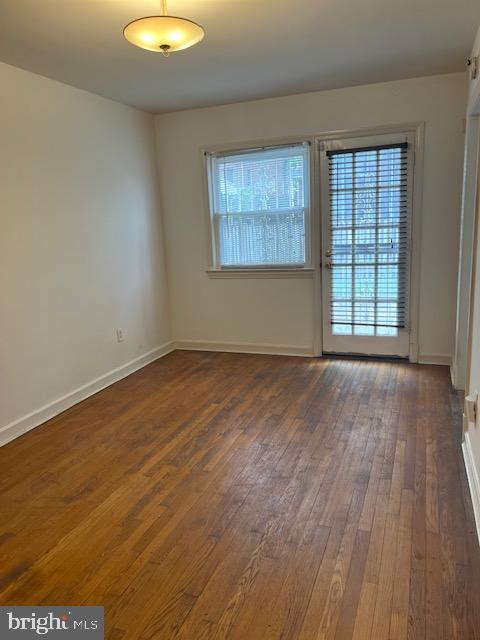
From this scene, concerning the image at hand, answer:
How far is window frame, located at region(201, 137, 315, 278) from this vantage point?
436cm

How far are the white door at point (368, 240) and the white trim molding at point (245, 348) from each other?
452 millimetres

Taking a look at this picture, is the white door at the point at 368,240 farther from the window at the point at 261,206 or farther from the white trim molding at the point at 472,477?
the white trim molding at the point at 472,477

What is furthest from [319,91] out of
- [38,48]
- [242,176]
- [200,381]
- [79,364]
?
[79,364]

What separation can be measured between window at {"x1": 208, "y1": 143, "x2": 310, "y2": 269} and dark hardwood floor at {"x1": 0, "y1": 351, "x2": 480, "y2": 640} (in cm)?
162

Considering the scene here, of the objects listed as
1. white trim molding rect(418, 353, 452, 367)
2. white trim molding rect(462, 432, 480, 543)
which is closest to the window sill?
white trim molding rect(418, 353, 452, 367)

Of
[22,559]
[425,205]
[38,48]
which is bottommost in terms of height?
[22,559]

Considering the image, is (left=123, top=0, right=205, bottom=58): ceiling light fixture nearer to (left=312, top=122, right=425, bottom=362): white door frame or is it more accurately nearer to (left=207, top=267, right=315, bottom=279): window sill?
(left=312, top=122, right=425, bottom=362): white door frame

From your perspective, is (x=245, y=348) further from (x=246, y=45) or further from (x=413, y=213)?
(x=246, y=45)

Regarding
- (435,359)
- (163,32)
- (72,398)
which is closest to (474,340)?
(435,359)

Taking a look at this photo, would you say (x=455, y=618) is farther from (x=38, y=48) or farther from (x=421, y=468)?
(x=38, y=48)

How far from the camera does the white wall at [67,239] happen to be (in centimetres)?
315

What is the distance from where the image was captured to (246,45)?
299cm

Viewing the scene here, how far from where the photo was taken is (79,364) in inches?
150

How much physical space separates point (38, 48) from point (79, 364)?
2.27m
